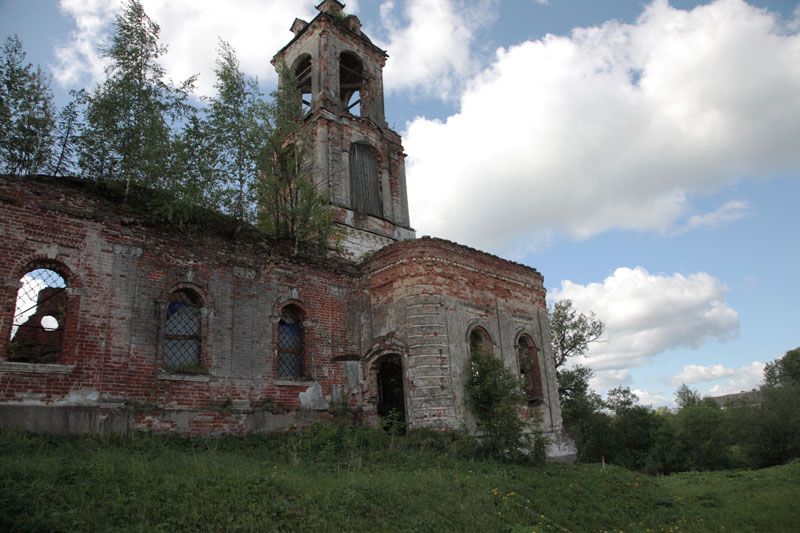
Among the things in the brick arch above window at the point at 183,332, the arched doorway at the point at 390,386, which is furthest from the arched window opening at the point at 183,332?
the arched doorway at the point at 390,386

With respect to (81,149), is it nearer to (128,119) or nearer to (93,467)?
(128,119)

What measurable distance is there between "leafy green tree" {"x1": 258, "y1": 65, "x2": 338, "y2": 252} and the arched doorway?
13.1ft

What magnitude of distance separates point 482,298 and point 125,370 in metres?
9.46

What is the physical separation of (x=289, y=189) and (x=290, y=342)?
5434mm

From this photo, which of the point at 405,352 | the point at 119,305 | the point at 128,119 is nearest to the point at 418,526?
the point at 405,352

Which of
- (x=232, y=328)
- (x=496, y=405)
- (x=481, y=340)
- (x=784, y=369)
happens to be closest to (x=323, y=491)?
(x=232, y=328)

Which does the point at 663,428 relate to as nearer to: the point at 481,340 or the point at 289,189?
the point at 481,340

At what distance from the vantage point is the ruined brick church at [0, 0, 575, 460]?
32.0 ft

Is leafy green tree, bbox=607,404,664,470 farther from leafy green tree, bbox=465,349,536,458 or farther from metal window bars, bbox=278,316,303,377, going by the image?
metal window bars, bbox=278,316,303,377

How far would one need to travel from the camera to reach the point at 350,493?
7539 millimetres

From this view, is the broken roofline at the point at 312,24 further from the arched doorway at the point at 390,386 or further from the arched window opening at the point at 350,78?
the arched doorway at the point at 390,386

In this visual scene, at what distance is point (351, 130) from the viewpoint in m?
21.4

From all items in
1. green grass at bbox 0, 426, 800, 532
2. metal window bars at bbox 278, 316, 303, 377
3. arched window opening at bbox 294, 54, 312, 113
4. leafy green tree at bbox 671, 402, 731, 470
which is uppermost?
arched window opening at bbox 294, 54, 312, 113

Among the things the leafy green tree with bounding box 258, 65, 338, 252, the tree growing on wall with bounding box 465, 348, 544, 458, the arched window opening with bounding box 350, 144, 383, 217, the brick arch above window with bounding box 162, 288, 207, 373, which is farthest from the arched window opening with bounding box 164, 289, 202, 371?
the arched window opening with bounding box 350, 144, 383, 217
